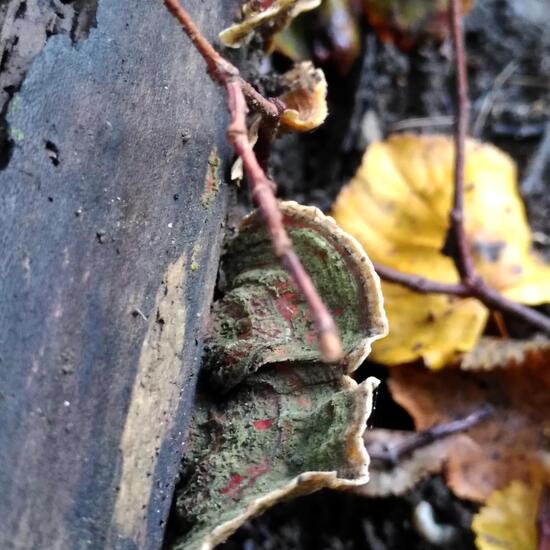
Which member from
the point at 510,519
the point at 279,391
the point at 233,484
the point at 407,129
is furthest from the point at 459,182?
the point at 233,484

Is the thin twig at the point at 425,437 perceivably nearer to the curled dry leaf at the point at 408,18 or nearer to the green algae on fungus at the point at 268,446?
the green algae on fungus at the point at 268,446

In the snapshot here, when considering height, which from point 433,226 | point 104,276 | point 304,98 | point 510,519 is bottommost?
point 510,519

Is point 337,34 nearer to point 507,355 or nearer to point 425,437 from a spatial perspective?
point 507,355

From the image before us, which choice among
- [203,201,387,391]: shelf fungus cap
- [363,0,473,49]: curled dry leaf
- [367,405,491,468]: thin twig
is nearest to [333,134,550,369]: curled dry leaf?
[367,405,491,468]: thin twig

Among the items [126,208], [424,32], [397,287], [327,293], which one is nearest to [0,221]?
[126,208]

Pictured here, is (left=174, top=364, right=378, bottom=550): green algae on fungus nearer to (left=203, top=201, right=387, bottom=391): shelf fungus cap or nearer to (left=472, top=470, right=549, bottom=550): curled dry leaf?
(left=203, top=201, right=387, bottom=391): shelf fungus cap

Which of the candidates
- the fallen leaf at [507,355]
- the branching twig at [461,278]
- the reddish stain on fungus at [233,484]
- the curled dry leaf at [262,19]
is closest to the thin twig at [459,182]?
the branching twig at [461,278]
